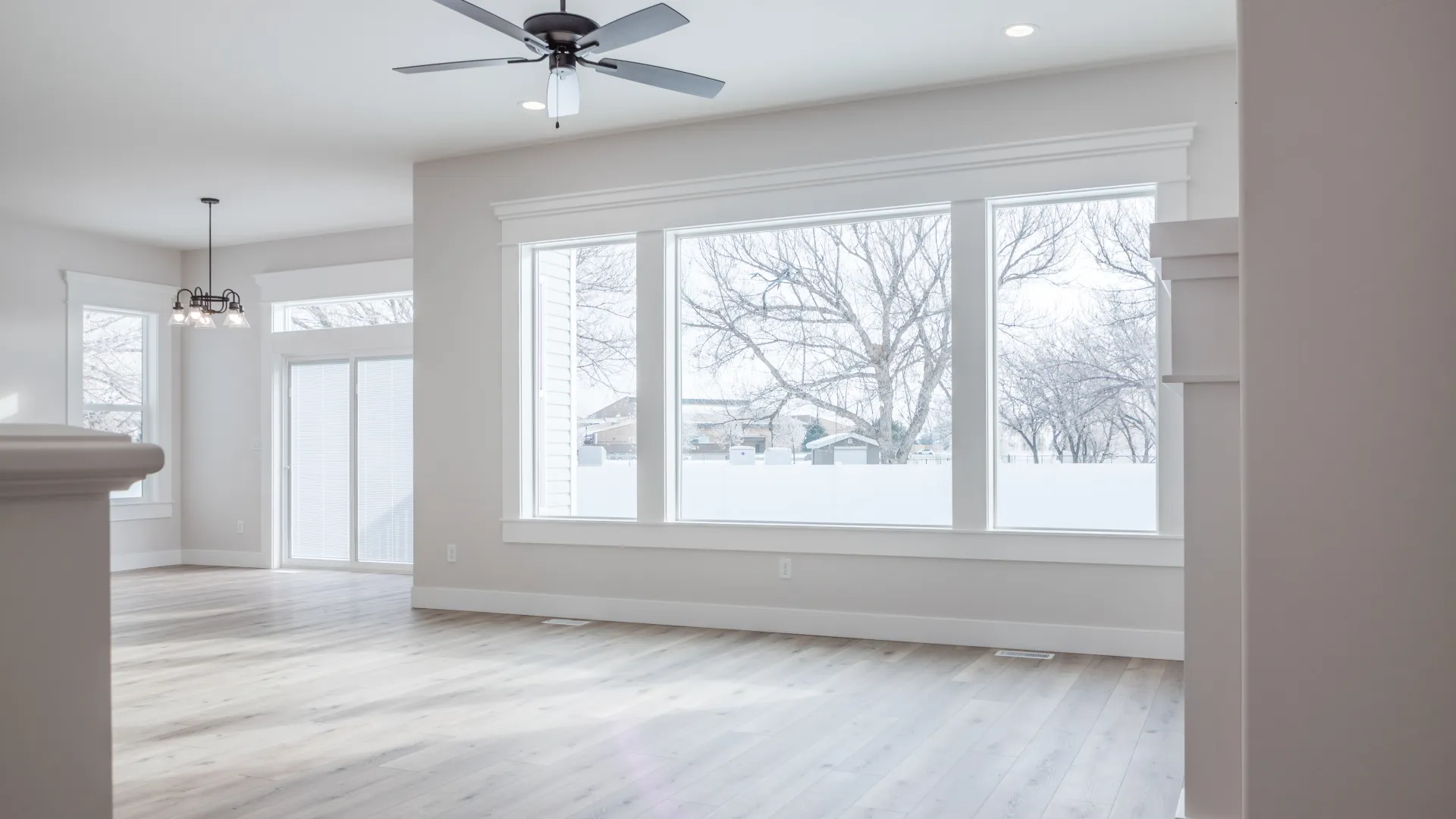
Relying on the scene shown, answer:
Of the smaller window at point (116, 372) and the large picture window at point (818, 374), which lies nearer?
the large picture window at point (818, 374)

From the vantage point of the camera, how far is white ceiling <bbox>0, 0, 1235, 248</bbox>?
443 centimetres

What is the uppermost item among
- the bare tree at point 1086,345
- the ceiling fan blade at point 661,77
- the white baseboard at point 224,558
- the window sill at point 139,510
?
the ceiling fan blade at point 661,77

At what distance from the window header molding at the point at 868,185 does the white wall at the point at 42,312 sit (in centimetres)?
458

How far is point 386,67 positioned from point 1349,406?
4995 mm

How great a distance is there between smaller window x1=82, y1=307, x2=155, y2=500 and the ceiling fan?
657 centimetres

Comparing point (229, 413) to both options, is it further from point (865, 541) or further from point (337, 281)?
point (865, 541)

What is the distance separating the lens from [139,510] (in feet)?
30.2

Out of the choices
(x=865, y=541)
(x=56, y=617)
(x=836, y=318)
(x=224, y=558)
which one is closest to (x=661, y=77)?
(x=836, y=318)

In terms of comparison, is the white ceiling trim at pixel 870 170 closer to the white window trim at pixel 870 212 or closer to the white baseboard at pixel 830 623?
the white window trim at pixel 870 212

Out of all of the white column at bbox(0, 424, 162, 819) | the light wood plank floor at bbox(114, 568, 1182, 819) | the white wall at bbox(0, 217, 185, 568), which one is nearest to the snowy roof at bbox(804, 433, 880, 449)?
the light wood plank floor at bbox(114, 568, 1182, 819)

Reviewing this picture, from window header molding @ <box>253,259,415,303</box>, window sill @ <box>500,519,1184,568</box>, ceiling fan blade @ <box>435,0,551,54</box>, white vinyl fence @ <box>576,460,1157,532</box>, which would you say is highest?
ceiling fan blade @ <box>435,0,551,54</box>

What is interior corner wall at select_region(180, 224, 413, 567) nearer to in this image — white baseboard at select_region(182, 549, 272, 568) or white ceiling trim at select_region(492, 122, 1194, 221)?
white baseboard at select_region(182, 549, 272, 568)

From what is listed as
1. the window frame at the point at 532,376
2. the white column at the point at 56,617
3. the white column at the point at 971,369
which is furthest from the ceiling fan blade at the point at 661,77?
the white column at the point at 56,617

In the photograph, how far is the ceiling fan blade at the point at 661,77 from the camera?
3854mm
